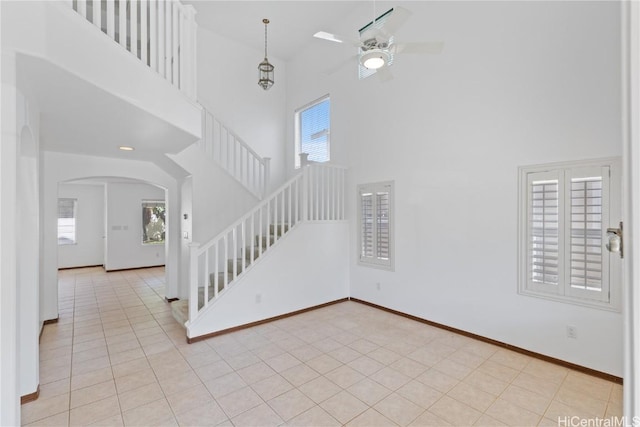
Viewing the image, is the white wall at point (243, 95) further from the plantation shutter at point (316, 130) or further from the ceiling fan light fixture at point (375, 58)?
the ceiling fan light fixture at point (375, 58)

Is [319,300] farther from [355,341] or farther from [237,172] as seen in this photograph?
[237,172]

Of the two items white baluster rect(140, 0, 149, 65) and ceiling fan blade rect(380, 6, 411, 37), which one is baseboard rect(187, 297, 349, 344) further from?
ceiling fan blade rect(380, 6, 411, 37)

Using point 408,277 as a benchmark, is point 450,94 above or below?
above

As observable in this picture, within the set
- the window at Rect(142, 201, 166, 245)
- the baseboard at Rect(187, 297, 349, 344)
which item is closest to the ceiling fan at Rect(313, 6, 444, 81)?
the baseboard at Rect(187, 297, 349, 344)

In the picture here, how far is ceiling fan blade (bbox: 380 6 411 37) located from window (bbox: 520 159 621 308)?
210 cm

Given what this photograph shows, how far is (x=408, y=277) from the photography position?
15.1ft

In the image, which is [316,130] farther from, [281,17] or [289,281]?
[289,281]

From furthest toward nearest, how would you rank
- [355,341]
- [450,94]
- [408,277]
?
[408,277] → [450,94] → [355,341]

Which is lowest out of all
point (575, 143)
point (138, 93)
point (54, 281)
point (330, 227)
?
point (54, 281)

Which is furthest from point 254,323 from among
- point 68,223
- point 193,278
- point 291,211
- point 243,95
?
point 68,223

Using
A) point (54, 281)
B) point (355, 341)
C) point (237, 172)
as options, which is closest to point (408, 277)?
point (355, 341)

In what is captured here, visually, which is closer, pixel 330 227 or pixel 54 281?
pixel 54 281

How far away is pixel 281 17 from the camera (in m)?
5.75

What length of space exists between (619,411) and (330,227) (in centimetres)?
384
